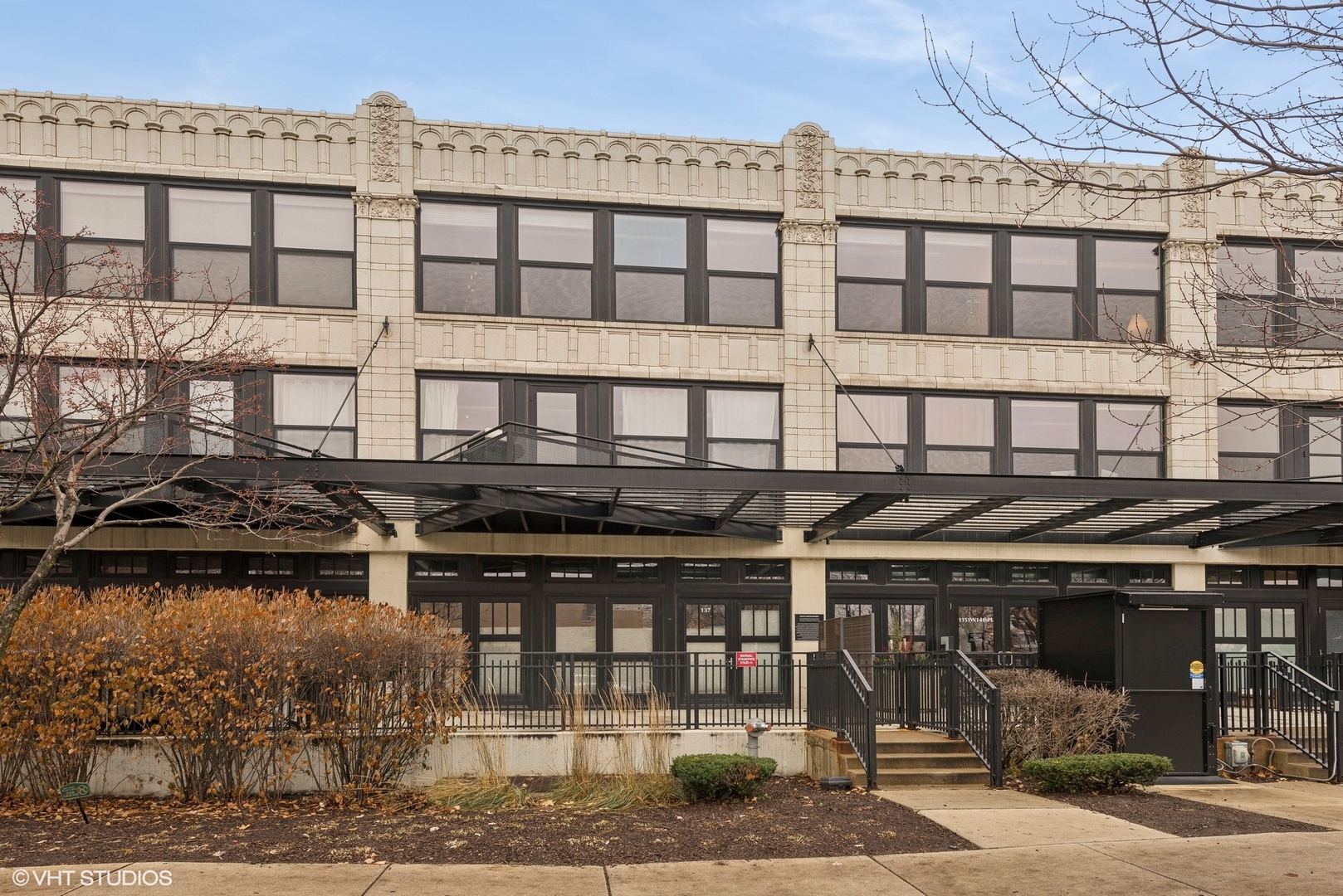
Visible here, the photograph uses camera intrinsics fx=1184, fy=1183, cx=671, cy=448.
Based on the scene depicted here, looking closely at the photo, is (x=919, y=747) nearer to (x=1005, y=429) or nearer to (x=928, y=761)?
(x=928, y=761)

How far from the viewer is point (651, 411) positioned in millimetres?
21844

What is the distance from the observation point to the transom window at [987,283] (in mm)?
22656

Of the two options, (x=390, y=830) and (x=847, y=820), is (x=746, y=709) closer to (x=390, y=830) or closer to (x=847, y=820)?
(x=847, y=820)

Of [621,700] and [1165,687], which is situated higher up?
[1165,687]

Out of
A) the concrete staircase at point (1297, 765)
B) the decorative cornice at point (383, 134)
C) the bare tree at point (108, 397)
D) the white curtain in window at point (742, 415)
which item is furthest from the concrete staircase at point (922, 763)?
the decorative cornice at point (383, 134)

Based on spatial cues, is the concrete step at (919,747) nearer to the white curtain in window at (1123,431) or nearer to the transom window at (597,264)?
the transom window at (597,264)

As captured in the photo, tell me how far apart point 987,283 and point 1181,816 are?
1311 centimetres

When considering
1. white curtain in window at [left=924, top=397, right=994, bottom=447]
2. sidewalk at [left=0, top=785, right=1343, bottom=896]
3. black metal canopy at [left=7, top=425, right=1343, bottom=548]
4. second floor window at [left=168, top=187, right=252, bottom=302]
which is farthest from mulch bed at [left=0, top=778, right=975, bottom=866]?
white curtain in window at [left=924, top=397, right=994, bottom=447]

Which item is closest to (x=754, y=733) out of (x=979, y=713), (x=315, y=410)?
(x=979, y=713)

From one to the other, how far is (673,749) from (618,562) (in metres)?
6.89

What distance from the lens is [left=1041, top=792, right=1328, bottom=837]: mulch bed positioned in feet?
36.3

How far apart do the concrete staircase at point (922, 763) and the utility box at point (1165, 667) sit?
194 centimetres

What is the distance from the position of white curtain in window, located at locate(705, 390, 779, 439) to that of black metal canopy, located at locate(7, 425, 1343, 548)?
954 millimetres

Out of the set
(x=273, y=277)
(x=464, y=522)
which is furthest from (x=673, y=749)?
(x=273, y=277)
